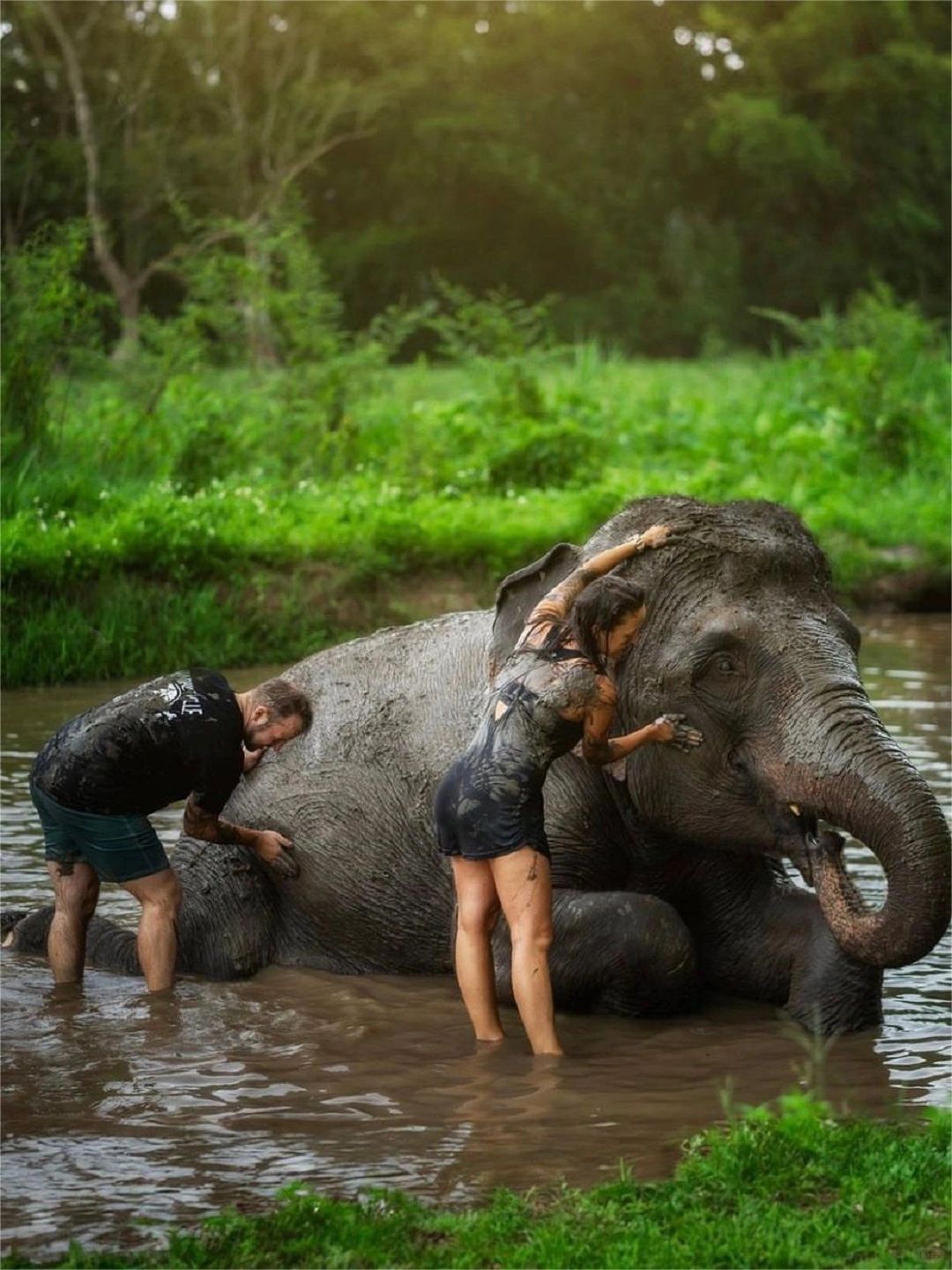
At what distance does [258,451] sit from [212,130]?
31.7 m

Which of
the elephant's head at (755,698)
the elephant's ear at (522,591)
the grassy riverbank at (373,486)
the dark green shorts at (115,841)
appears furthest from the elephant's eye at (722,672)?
the grassy riverbank at (373,486)

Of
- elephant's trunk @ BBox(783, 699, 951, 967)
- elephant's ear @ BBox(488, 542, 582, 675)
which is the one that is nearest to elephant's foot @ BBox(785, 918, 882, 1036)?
elephant's trunk @ BBox(783, 699, 951, 967)

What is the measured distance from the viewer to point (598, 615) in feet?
22.1

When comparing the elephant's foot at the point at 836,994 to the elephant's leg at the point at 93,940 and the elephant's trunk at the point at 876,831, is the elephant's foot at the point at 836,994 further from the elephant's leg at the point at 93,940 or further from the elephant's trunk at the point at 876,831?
the elephant's leg at the point at 93,940

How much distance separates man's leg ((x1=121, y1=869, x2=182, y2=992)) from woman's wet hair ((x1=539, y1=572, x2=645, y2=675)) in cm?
177

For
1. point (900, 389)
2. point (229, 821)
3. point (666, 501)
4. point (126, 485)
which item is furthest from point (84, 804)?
point (900, 389)

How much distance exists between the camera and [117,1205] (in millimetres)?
5137

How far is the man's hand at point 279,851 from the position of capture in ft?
25.2

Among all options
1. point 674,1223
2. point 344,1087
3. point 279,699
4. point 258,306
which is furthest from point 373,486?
point 674,1223

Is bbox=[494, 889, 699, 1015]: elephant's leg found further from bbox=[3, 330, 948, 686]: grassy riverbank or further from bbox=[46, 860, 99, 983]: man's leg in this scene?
bbox=[3, 330, 948, 686]: grassy riverbank

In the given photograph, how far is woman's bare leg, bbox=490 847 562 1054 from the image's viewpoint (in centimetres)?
649

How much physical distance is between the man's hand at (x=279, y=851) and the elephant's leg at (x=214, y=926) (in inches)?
3.0

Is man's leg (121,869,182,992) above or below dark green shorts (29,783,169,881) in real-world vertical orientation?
below

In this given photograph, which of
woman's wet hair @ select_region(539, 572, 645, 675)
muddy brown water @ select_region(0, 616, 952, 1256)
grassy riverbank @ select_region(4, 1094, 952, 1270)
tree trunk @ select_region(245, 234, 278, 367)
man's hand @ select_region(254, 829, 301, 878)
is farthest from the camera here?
tree trunk @ select_region(245, 234, 278, 367)
